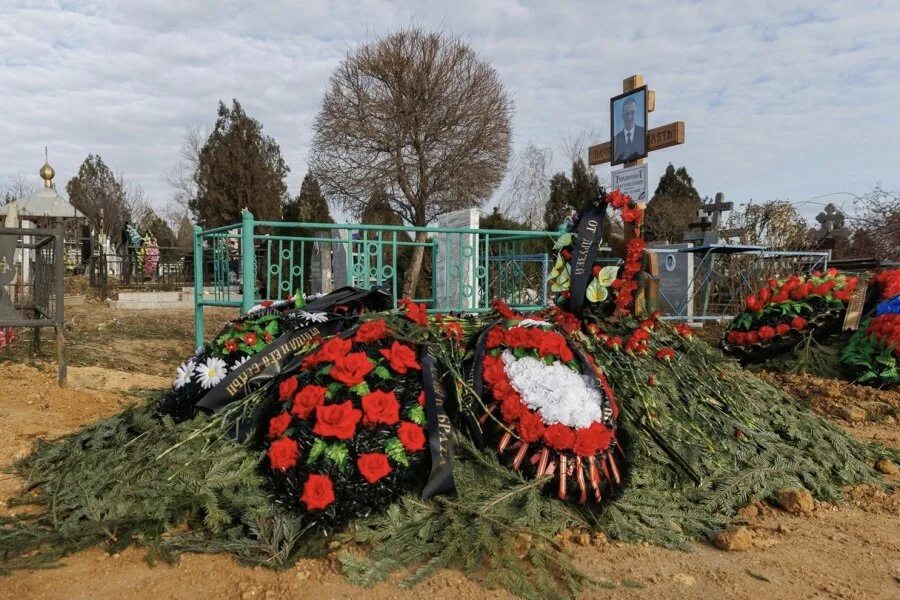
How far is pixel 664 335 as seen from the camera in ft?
12.5

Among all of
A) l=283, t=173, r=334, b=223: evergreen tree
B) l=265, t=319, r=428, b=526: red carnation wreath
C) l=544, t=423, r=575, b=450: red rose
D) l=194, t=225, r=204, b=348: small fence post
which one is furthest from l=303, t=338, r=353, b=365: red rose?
l=283, t=173, r=334, b=223: evergreen tree

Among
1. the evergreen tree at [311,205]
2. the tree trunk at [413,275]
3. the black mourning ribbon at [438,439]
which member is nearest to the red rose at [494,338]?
the black mourning ribbon at [438,439]

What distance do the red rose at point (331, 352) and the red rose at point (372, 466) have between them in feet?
1.54

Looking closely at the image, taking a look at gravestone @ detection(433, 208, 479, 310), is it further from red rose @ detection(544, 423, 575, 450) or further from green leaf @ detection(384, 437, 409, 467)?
green leaf @ detection(384, 437, 409, 467)

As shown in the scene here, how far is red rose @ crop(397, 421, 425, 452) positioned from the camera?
2.53 m

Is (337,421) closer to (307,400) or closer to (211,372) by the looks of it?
(307,400)

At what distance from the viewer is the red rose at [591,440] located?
267 centimetres

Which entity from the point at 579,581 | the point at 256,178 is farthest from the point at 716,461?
Result: the point at 256,178

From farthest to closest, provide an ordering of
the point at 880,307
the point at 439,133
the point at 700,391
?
the point at 439,133 < the point at 880,307 < the point at 700,391

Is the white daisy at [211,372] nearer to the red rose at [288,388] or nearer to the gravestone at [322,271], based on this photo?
the red rose at [288,388]

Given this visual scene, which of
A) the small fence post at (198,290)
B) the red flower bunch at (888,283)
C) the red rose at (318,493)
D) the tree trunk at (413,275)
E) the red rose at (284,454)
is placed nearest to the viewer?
the red rose at (318,493)

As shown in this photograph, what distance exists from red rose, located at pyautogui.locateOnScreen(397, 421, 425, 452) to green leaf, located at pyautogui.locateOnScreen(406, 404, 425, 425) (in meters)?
0.04

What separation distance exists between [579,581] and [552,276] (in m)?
2.01

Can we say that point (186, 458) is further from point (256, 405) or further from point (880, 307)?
point (880, 307)
